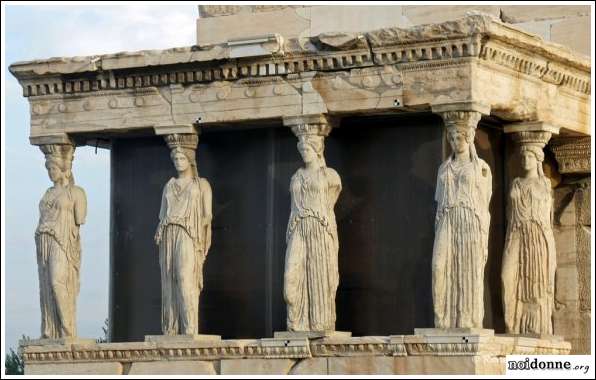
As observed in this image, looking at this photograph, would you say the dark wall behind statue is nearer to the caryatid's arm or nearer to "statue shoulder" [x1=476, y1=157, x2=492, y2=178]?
the caryatid's arm

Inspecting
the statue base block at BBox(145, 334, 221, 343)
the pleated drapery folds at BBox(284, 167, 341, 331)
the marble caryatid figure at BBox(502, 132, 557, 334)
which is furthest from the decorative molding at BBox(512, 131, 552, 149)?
the statue base block at BBox(145, 334, 221, 343)

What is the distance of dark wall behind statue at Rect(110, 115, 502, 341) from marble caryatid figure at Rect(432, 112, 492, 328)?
64 cm

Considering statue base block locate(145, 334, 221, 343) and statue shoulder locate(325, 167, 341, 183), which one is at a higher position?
statue shoulder locate(325, 167, 341, 183)

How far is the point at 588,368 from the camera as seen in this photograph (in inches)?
913

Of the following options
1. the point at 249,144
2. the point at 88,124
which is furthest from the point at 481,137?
the point at 88,124

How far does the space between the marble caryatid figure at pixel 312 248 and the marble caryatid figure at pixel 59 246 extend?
99.9 inches

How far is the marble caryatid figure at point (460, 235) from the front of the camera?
22625mm

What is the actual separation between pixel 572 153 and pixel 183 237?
13.9 ft

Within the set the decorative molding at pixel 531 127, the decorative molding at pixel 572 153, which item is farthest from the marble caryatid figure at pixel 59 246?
the decorative molding at pixel 572 153

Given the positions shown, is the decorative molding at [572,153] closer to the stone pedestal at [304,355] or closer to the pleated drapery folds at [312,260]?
the stone pedestal at [304,355]

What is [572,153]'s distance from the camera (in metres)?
25.0

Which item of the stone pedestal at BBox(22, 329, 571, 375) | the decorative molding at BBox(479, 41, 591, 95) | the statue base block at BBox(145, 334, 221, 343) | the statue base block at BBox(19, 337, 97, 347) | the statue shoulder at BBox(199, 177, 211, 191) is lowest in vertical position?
the stone pedestal at BBox(22, 329, 571, 375)

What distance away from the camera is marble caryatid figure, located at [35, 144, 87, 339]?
80.3 feet

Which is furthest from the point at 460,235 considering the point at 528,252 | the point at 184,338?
the point at 184,338
